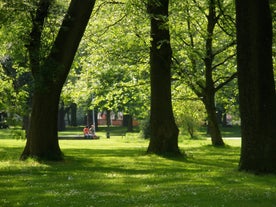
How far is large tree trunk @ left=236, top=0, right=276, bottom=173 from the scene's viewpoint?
44.4 ft

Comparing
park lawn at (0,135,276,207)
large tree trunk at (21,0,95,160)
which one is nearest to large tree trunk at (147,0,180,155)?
park lawn at (0,135,276,207)

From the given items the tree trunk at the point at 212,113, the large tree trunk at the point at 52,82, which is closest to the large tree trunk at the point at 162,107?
the large tree trunk at the point at 52,82

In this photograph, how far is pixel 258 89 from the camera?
44.5ft

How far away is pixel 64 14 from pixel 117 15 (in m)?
10.7

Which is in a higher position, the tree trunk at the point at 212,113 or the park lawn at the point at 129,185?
the tree trunk at the point at 212,113

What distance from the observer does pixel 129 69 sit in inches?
1215

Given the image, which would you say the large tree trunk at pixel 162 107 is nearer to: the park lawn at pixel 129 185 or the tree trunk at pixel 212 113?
the park lawn at pixel 129 185

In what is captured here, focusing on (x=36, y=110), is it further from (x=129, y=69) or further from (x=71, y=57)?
(x=129, y=69)

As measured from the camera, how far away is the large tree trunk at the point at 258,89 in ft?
44.4

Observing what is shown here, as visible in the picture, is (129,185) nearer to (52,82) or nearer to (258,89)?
(258,89)

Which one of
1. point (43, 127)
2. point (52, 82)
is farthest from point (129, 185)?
point (52, 82)

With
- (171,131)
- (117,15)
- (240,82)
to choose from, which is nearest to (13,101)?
(240,82)

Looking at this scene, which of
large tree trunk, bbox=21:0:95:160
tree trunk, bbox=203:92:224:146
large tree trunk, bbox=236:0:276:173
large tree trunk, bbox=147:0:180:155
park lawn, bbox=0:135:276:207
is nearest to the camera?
park lawn, bbox=0:135:276:207

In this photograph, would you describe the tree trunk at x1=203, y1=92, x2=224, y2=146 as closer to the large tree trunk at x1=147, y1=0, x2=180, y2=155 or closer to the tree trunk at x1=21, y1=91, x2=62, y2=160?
the large tree trunk at x1=147, y1=0, x2=180, y2=155
